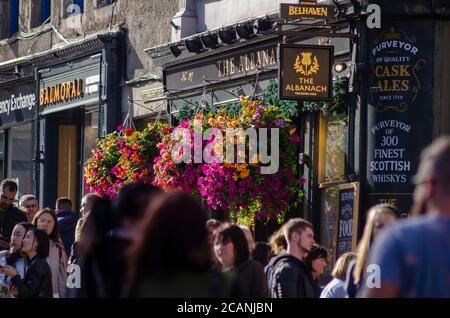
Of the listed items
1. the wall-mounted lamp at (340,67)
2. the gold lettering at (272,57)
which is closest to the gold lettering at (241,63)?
the gold lettering at (272,57)

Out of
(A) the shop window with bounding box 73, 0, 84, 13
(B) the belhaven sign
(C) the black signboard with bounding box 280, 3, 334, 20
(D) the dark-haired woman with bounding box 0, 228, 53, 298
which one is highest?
(A) the shop window with bounding box 73, 0, 84, 13

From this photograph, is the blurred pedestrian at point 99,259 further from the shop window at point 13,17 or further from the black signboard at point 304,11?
the shop window at point 13,17

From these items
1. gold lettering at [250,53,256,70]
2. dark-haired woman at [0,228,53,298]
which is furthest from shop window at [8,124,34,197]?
dark-haired woman at [0,228,53,298]

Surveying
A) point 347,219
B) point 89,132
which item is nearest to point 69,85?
point 89,132

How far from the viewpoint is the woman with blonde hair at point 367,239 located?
8.02 m

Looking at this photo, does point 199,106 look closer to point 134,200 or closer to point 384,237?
point 134,200

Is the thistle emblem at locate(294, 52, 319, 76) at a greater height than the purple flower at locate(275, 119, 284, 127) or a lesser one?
greater

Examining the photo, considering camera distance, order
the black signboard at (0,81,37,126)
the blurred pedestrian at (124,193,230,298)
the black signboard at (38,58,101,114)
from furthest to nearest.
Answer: the black signboard at (0,81,37,126) < the black signboard at (38,58,101,114) < the blurred pedestrian at (124,193,230,298)

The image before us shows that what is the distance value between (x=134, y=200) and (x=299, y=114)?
11.1 m

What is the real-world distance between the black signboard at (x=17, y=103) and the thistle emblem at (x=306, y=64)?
1152 centimetres

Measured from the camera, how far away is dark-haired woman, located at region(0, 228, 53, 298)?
→ 1168cm

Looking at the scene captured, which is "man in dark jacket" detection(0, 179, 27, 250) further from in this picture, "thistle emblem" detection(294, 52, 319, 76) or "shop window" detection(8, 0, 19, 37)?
"shop window" detection(8, 0, 19, 37)

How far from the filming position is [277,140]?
53.8ft

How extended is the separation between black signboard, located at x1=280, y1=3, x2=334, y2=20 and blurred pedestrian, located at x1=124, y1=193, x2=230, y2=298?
10.3m
